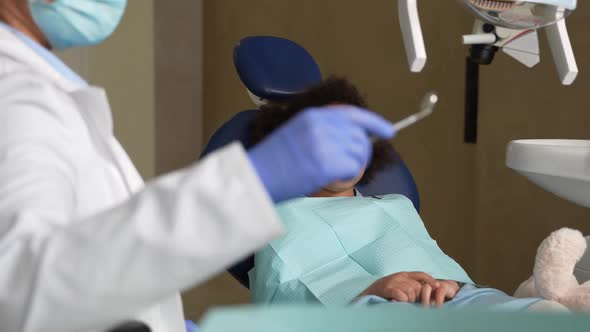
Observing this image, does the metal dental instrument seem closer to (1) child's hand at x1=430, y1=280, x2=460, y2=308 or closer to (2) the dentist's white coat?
(2) the dentist's white coat

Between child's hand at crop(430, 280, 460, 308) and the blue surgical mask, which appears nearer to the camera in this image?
the blue surgical mask

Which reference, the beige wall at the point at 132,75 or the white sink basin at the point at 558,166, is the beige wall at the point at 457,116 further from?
the white sink basin at the point at 558,166

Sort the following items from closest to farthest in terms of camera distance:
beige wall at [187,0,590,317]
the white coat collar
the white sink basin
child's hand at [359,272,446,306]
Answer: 1. the white coat collar
2. child's hand at [359,272,446,306]
3. the white sink basin
4. beige wall at [187,0,590,317]

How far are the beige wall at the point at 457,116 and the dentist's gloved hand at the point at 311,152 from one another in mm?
2043

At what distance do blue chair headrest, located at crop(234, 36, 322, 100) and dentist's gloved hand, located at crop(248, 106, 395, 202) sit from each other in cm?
128

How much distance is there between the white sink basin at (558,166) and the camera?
5.40 ft

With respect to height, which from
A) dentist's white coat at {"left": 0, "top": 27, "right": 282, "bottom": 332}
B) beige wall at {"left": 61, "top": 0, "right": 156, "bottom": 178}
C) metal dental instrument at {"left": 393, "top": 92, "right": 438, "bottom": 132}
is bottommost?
beige wall at {"left": 61, "top": 0, "right": 156, "bottom": 178}

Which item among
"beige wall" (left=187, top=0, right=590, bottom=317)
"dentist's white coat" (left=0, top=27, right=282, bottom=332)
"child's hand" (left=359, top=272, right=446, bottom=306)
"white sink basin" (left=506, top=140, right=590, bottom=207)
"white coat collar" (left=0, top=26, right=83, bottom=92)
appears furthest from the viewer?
"beige wall" (left=187, top=0, right=590, bottom=317)

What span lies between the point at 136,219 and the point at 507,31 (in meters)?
0.97

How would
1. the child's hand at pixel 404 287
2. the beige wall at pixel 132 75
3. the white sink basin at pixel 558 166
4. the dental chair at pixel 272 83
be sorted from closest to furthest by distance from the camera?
the child's hand at pixel 404 287 → the white sink basin at pixel 558 166 → the dental chair at pixel 272 83 → the beige wall at pixel 132 75

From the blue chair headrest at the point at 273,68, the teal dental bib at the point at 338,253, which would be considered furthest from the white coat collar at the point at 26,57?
the blue chair headrest at the point at 273,68

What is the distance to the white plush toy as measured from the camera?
4.72ft

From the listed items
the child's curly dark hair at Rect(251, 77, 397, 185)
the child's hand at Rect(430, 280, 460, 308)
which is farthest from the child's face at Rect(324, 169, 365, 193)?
the child's hand at Rect(430, 280, 460, 308)

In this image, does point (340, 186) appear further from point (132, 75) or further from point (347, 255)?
point (132, 75)
